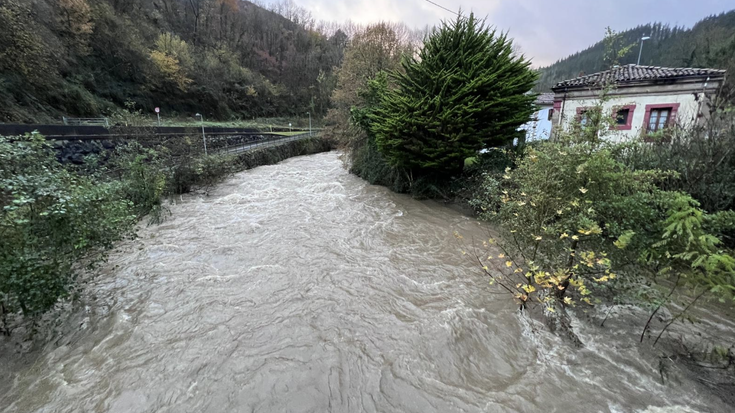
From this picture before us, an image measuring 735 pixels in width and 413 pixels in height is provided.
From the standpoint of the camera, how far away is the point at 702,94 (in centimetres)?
1317

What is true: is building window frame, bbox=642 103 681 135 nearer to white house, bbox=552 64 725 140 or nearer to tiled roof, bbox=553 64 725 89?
white house, bbox=552 64 725 140

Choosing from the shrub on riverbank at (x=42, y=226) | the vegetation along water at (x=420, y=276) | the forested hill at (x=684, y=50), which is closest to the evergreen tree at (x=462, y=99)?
the vegetation along water at (x=420, y=276)

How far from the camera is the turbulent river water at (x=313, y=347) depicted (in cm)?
299

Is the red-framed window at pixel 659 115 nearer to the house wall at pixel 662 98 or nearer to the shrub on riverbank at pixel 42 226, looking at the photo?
the house wall at pixel 662 98

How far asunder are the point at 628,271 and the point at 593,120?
2.24m

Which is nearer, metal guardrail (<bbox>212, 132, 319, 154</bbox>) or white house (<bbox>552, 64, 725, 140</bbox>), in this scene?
white house (<bbox>552, 64, 725, 140</bbox>)

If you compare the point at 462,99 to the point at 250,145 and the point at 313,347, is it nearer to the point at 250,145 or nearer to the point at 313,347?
the point at 313,347

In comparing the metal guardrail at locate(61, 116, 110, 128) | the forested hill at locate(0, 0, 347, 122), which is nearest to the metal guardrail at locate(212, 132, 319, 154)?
the metal guardrail at locate(61, 116, 110, 128)

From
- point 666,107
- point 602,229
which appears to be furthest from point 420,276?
point 666,107

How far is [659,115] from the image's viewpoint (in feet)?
46.0

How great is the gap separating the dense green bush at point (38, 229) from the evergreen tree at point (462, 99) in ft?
25.6

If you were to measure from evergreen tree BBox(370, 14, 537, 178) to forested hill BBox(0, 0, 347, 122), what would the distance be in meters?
18.5

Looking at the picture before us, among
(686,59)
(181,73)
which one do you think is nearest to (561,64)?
(686,59)

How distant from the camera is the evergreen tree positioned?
28.5 feet
